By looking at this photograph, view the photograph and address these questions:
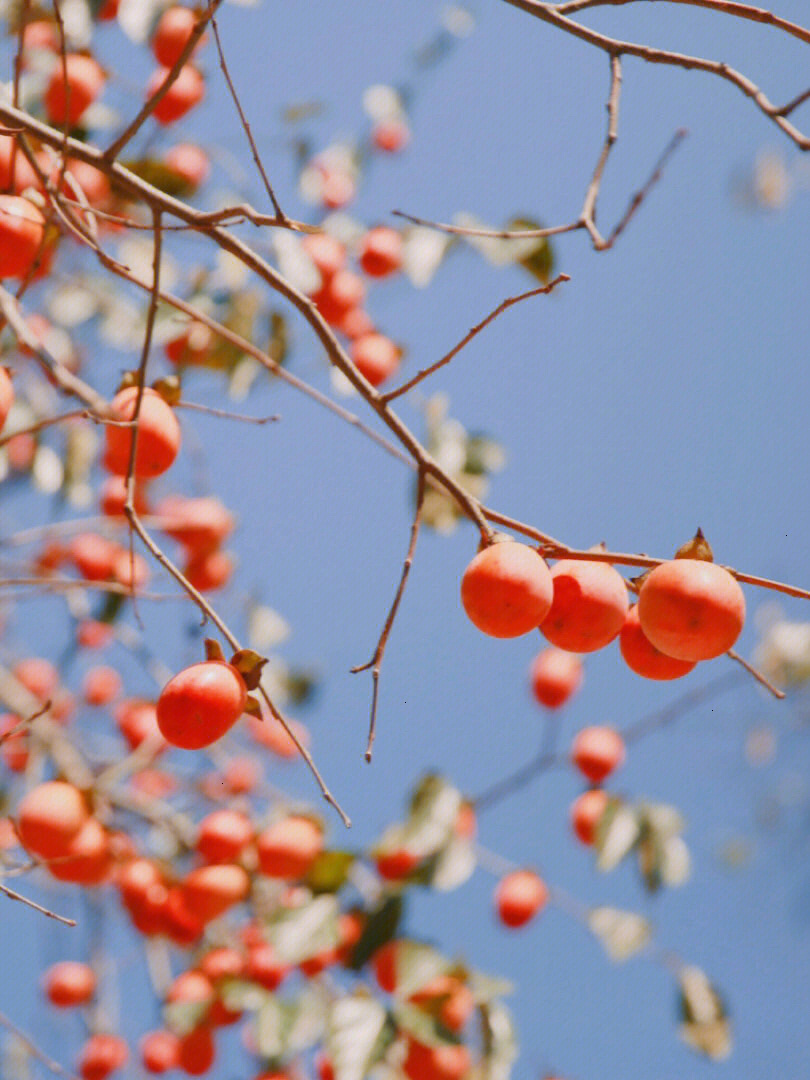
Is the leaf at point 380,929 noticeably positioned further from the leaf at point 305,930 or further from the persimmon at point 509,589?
the persimmon at point 509,589

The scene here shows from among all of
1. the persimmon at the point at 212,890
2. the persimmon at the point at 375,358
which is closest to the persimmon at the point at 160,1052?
the persimmon at the point at 212,890

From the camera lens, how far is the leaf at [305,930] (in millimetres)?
1629

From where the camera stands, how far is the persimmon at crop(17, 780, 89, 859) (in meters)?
1.58

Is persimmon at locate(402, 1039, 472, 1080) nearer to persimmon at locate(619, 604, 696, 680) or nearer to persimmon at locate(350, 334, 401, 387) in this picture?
persimmon at locate(619, 604, 696, 680)

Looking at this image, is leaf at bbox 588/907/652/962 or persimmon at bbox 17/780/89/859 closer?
persimmon at bbox 17/780/89/859

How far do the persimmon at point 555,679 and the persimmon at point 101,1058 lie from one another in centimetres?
116

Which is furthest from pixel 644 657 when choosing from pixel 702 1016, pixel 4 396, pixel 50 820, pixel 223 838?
pixel 702 1016

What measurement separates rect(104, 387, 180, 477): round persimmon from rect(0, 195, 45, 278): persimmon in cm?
21

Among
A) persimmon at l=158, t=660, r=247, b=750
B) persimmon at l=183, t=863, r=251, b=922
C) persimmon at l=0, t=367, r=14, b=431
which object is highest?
persimmon at l=0, t=367, r=14, b=431

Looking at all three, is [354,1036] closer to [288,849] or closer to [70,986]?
[288,849]

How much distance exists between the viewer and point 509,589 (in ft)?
3.09

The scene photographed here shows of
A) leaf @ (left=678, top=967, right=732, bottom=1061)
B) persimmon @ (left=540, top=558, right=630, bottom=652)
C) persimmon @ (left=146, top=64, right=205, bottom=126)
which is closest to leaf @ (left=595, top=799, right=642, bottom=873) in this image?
leaf @ (left=678, top=967, right=732, bottom=1061)

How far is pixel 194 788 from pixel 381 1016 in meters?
0.90

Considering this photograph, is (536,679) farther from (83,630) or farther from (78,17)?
(78,17)
